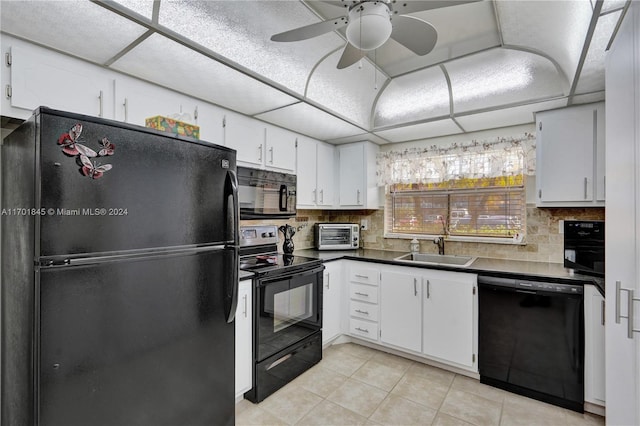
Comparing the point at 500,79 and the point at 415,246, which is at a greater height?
the point at 500,79

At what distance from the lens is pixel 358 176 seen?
11.8 ft

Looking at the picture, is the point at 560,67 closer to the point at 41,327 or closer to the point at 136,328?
the point at 136,328

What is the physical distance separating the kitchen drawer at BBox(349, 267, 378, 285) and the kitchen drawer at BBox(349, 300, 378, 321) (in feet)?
0.75

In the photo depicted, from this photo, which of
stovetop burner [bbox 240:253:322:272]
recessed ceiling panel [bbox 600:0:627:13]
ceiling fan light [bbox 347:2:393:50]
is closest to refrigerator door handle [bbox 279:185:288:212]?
stovetop burner [bbox 240:253:322:272]

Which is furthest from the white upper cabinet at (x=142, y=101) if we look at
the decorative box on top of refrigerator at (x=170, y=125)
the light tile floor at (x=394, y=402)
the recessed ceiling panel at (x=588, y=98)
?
the recessed ceiling panel at (x=588, y=98)

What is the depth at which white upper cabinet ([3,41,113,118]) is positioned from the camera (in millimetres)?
1447

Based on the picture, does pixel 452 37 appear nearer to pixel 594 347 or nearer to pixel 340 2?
pixel 340 2

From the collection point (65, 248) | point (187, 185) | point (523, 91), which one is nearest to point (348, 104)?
point (523, 91)

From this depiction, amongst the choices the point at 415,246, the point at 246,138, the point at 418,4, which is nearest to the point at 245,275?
the point at 246,138

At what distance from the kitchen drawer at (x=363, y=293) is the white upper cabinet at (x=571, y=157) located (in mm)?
1654

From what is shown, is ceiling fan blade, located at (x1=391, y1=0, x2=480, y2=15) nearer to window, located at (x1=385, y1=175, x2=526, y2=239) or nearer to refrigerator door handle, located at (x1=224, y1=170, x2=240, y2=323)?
refrigerator door handle, located at (x1=224, y1=170, x2=240, y2=323)

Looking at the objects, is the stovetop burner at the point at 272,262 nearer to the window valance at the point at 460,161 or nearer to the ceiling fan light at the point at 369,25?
the window valance at the point at 460,161

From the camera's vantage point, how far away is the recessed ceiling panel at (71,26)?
130 cm

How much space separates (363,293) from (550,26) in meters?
2.49
